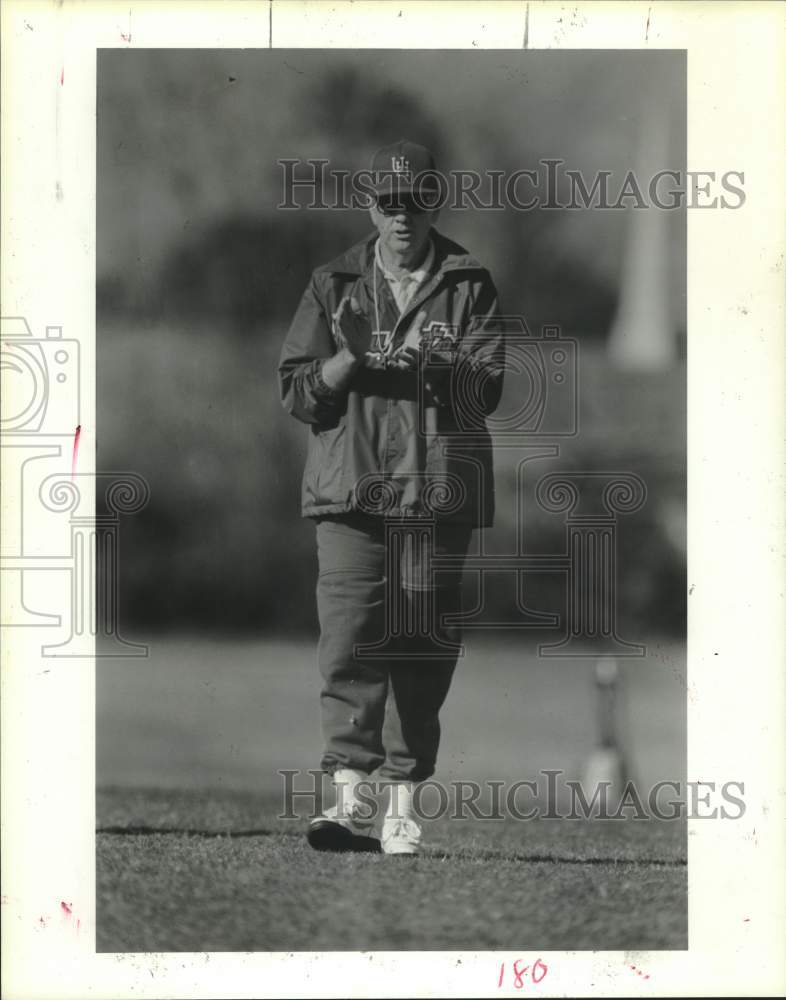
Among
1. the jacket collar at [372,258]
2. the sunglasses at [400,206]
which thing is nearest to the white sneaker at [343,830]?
the jacket collar at [372,258]

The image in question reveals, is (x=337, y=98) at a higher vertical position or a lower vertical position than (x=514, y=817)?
higher

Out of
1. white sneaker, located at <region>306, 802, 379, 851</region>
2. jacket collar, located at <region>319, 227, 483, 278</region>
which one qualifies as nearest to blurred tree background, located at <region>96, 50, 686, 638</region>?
jacket collar, located at <region>319, 227, 483, 278</region>

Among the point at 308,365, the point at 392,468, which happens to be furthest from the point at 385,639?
the point at 308,365

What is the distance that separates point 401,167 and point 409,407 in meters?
0.60

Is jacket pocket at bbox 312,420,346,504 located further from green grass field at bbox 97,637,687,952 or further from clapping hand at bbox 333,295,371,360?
green grass field at bbox 97,637,687,952

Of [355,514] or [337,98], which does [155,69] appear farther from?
[355,514]

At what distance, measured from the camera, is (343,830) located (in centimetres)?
547

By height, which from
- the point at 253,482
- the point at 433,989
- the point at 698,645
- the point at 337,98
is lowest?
the point at 433,989

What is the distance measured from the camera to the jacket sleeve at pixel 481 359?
5469 mm

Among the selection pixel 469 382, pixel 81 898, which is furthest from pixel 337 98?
pixel 81 898

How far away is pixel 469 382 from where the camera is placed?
215 inches

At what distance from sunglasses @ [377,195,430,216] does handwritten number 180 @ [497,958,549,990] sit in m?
1.87

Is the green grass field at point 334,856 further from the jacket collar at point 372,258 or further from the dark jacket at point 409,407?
the jacket collar at point 372,258

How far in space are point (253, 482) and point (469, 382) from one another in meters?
0.60
